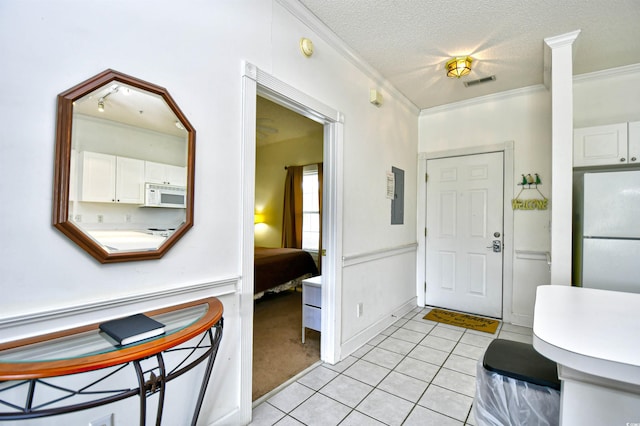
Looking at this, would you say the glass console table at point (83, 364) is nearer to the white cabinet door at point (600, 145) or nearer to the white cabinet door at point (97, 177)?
the white cabinet door at point (97, 177)

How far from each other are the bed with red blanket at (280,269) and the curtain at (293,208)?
733 mm

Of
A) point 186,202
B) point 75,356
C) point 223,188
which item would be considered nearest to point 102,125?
point 186,202

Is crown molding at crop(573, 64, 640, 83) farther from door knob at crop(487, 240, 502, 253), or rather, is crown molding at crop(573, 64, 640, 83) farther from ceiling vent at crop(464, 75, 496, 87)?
door knob at crop(487, 240, 502, 253)

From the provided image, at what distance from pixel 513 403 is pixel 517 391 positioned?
0.18ft

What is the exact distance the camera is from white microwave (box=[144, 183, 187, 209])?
4.43 ft

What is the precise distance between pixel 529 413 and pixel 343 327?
1.52m

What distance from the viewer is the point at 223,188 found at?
1.64 metres

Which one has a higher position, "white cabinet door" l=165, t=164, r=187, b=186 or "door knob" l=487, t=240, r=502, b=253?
"white cabinet door" l=165, t=164, r=187, b=186

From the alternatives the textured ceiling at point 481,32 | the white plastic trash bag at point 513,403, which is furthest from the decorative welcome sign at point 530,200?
the white plastic trash bag at point 513,403

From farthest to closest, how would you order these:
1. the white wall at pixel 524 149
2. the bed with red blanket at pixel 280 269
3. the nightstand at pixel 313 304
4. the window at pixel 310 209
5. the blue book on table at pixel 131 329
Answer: the window at pixel 310 209 → the bed with red blanket at pixel 280 269 → the white wall at pixel 524 149 → the nightstand at pixel 313 304 → the blue book on table at pixel 131 329

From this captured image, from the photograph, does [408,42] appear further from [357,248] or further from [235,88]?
[357,248]

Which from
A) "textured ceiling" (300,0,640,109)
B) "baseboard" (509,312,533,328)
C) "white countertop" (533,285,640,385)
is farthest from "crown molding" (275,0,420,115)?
"baseboard" (509,312,533,328)

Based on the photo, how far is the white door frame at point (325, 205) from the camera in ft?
5.69

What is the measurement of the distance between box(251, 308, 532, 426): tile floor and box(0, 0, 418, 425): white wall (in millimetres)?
442
